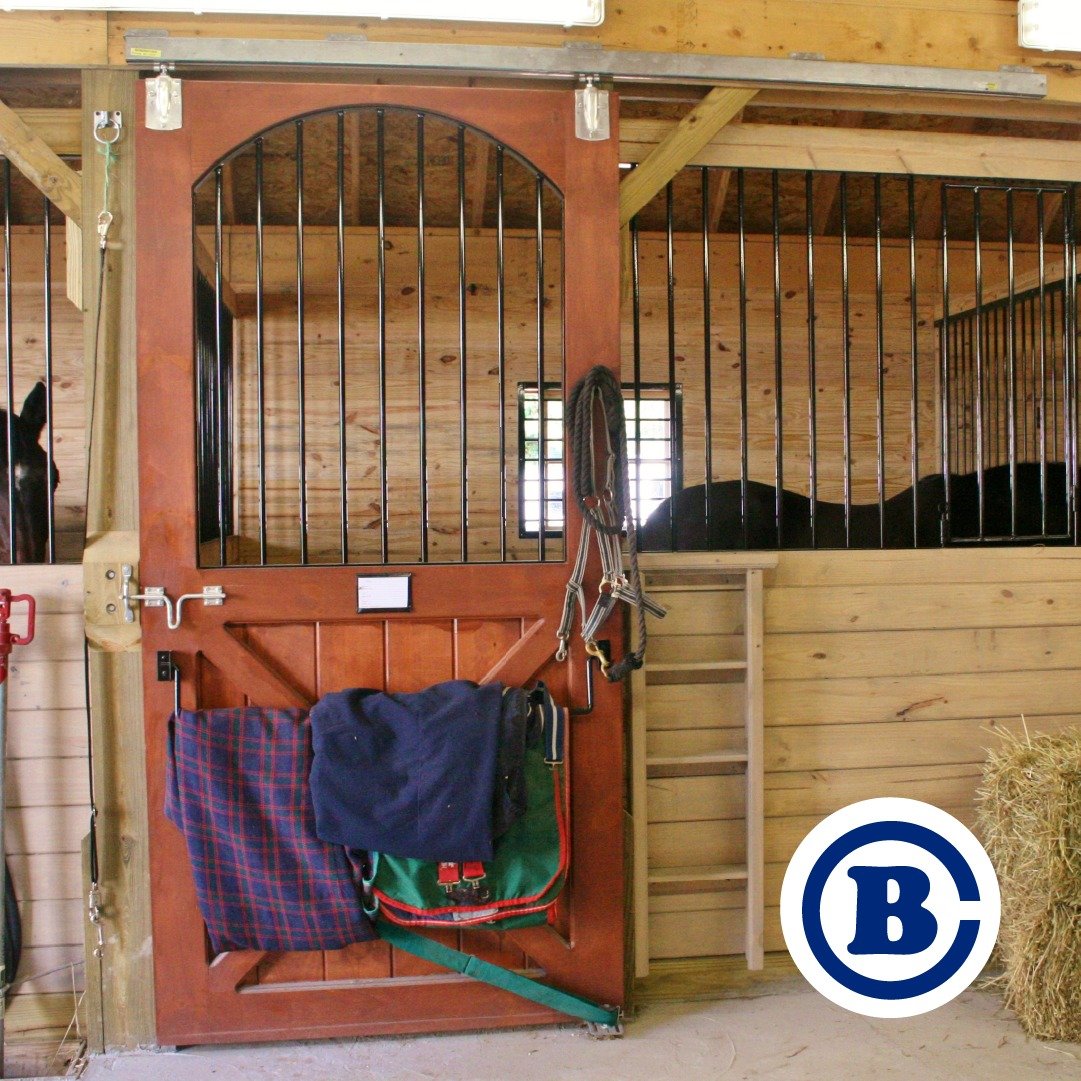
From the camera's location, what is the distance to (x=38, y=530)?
9.51 feet

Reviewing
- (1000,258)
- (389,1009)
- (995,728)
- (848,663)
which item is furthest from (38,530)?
(1000,258)

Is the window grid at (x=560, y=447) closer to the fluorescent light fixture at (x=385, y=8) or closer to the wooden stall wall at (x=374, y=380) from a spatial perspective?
the wooden stall wall at (x=374, y=380)

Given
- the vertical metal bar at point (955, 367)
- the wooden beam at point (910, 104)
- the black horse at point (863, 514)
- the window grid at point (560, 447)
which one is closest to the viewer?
the wooden beam at point (910, 104)

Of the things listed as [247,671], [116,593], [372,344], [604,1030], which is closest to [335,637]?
[247,671]

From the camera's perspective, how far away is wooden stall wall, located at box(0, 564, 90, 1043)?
1.96 meters

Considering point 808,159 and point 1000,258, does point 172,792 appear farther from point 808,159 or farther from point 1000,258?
point 1000,258

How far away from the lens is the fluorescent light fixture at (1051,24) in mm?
2062

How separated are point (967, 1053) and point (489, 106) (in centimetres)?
233

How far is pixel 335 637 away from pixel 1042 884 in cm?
165

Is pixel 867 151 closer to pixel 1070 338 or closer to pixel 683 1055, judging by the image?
pixel 1070 338

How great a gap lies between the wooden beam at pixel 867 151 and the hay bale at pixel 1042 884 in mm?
1466

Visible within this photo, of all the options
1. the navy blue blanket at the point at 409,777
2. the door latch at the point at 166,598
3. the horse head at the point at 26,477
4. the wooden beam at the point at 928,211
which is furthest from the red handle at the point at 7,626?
the wooden beam at the point at 928,211

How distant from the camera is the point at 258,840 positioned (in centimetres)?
181

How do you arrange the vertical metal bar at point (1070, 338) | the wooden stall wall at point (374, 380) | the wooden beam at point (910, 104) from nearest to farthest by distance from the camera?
the wooden beam at point (910, 104) → the vertical metal bar at point (1070, 338) → the wooden stall wall at point (374, 380)
